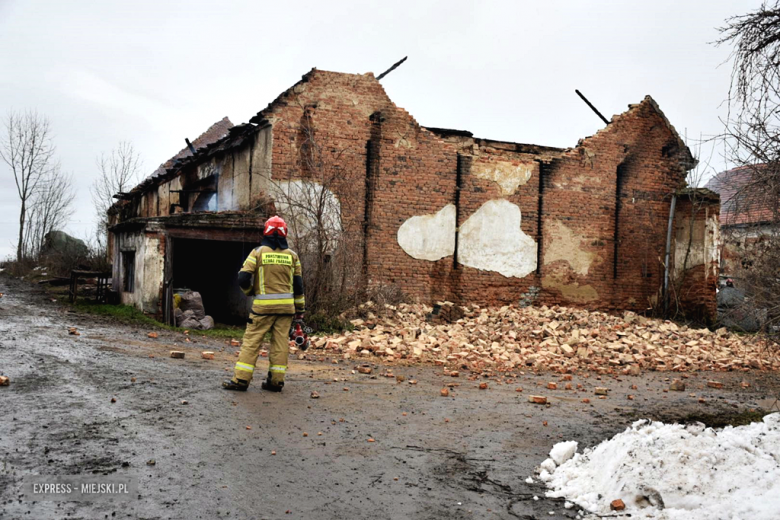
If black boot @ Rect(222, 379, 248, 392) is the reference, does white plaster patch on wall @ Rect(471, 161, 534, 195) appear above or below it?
above

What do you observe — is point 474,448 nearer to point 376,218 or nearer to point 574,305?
point 376,218

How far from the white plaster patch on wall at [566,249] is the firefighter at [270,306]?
1053cm

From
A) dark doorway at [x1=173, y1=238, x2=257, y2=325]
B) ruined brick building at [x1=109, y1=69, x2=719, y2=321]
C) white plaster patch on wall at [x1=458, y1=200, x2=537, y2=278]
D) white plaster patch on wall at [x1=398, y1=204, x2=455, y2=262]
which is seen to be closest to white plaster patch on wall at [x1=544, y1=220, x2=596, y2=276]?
ruined brick building at [x1=109, y1=69, x2=719, y2=321]

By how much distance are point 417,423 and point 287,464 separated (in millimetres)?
1770

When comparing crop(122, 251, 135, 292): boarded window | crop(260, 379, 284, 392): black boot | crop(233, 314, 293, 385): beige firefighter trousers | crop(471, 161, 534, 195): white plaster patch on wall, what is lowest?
crop(260, 379, 284, 392): black boot

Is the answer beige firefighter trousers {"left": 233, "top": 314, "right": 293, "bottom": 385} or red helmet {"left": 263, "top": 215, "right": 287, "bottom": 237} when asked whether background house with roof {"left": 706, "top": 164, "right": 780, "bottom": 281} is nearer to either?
red helmet {"left": 263, "top": 215, "right": 287, "bottom": 237}

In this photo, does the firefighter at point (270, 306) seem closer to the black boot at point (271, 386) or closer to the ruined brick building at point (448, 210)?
the black boot at point (271, 386)

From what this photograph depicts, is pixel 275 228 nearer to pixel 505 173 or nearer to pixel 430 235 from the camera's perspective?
pixel 430 235

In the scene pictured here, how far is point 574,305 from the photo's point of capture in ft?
53.9

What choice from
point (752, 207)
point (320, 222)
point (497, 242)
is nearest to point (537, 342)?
point (497, 242)

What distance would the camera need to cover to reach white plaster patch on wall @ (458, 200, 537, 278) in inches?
613

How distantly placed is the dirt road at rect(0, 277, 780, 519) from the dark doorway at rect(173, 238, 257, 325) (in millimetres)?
7792

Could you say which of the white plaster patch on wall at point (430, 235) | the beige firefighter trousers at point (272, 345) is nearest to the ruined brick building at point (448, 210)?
the white plaster patch on wall at point (430, 235)

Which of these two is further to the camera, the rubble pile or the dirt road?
the rubble pile
